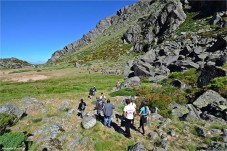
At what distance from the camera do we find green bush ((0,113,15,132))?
20.2 metres

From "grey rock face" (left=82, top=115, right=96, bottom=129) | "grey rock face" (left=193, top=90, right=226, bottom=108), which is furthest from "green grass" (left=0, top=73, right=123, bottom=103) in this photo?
"grey rock face" (left=193, top=90, right=226, bottom=108)

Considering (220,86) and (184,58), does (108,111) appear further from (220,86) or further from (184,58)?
(184,58)

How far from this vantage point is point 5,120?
67.2 feet

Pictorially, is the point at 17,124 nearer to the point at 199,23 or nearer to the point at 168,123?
the point at 168,123

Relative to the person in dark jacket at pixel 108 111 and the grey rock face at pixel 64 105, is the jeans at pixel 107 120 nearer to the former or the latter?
the person in dark jacket at pixel 108 111

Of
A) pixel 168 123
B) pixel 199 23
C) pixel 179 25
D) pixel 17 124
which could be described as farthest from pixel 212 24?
pixel 17 124

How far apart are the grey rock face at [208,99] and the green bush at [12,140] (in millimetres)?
16962

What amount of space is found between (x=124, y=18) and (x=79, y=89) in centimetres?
14362

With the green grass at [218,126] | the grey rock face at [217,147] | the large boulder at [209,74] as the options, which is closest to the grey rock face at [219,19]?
the large boulder at [209,74]

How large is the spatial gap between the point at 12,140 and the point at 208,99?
1900 centimetres

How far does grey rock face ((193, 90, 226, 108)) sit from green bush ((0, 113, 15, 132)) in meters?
17.7

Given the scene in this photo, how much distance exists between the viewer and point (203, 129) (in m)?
19.4

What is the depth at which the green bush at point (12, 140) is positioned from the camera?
17312 millimetres

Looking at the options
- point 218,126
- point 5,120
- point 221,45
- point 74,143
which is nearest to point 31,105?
point 5,120
